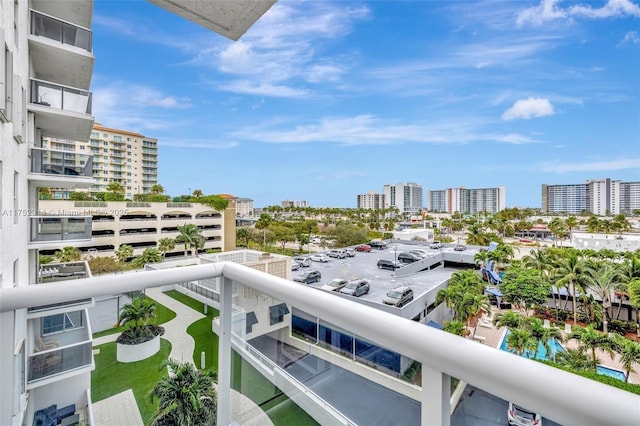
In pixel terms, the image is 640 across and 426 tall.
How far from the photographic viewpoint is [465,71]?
36.2 meters

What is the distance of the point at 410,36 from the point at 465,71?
1667 centimetres

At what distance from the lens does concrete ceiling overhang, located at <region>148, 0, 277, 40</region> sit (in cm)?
98

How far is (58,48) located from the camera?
4.45m

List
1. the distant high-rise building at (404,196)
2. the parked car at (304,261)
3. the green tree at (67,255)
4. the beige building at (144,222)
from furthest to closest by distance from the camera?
the distant high-rise building at (404,196)
the beige building at (144,222)
the parked car at (304,261)
the green tree at (67,255)

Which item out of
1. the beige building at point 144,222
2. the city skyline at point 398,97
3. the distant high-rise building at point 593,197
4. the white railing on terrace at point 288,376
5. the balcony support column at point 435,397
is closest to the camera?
the balcony support column at point 435,397

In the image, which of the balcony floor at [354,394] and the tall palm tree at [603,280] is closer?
the balcony floor at [354,394]

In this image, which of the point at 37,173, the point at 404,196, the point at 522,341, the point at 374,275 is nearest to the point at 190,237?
the point at 374,275

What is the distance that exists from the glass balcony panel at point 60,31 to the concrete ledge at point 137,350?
5.37 meters

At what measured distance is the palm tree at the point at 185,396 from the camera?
106 centimetres

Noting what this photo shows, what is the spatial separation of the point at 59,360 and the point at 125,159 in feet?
141

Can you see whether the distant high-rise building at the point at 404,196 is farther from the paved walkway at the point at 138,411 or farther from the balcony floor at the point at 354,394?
the balcony floor at the point at 354,394

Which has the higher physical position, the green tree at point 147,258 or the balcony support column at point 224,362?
the balcony support column at point 224,362

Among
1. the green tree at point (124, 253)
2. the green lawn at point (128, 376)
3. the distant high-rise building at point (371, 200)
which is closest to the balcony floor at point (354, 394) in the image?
the green lawn at point (128, 376)

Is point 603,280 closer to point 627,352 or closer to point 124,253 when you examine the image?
point 627,352
